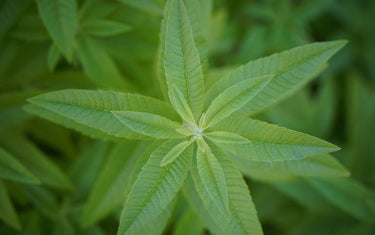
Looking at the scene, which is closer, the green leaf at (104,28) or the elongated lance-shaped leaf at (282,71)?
the elongated lance-shaped leaf at (282,71)

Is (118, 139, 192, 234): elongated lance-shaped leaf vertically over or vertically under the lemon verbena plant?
under

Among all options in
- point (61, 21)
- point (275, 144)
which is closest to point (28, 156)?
point (61, 21)

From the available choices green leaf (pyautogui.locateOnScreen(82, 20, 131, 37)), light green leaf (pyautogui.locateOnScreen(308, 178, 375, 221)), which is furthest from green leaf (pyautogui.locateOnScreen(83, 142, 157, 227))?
light green leaf (pyautogui.locateOnScreen(308, 178, 375, 221))

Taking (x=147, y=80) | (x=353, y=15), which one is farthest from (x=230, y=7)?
(x=147, y=80)

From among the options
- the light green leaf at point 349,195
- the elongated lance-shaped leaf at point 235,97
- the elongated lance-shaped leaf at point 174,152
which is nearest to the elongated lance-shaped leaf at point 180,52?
the elongated lance-shaped leaf at point 235,97

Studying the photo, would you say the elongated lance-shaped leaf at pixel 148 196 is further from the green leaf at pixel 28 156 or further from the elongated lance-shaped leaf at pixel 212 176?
the green leaf at pixel 28 156

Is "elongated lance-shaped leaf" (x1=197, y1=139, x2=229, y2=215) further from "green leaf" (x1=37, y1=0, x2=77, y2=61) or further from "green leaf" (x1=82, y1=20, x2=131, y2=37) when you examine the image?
"green leaf" (x1=82, y1=20, x2=131, y2=37)
